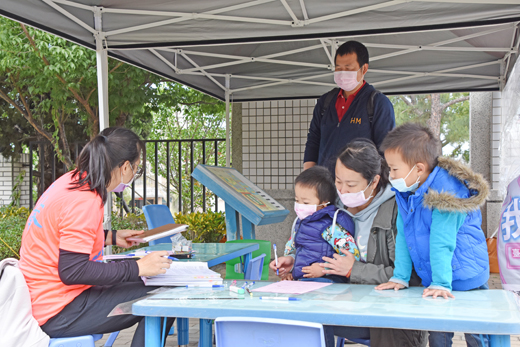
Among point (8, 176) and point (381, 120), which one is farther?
point (8, 176)

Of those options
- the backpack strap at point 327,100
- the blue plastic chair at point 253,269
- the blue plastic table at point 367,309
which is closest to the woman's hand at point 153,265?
the blue plastic table at point 367,309

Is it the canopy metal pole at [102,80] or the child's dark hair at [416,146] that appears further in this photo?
the canopy metal pole at [102,80]

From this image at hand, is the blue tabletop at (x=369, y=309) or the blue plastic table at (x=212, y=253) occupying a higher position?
the blue tabletop at (x=369, y=309)

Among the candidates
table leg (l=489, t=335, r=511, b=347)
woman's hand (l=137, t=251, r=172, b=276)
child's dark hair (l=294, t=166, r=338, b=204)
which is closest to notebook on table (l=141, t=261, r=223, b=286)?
woman's hand (l=137, t=251, r=172, b=276)

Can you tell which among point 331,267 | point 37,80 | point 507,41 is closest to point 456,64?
point 507,41

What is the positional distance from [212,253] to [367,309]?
62.3 inches

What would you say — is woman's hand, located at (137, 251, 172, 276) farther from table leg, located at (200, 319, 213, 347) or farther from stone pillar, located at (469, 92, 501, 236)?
stone pillar, located at (469, 92, 501, 236)

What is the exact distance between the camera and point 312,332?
4.48 feet

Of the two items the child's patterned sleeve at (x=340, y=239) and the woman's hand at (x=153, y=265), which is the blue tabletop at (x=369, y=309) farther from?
the child's patterned sleeve at (x=340, y=239)

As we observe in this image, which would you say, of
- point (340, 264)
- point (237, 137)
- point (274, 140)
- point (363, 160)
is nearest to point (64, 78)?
point (237, 137)

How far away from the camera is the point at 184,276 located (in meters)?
2.10

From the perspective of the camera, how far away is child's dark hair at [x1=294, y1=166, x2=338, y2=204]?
249 centimetres

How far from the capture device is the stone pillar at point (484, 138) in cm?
752

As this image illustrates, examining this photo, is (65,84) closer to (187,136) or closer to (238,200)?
(238,200)
